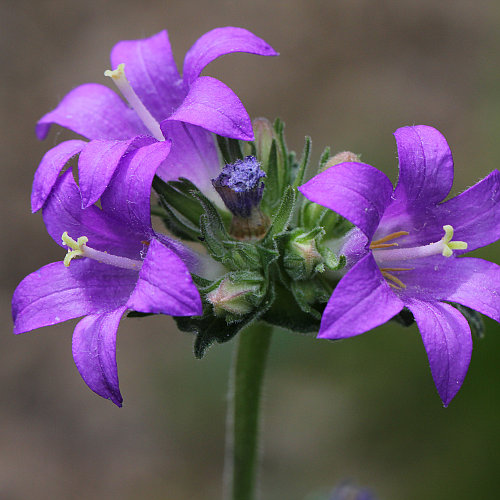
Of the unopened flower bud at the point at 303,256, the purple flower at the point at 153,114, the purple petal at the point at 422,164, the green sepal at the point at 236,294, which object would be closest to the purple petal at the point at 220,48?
the purple flower at the point at 153,114

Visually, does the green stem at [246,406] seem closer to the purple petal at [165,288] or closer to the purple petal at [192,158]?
the purple petal at [192,158]

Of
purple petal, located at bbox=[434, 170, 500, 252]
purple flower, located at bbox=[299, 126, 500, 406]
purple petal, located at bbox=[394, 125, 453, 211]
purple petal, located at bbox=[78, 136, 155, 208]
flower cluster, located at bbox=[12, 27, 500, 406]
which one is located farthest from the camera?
purple petal, located at bbox=[434, 170, 500, 252]

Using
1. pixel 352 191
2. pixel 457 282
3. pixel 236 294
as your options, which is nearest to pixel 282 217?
pixel 236 294

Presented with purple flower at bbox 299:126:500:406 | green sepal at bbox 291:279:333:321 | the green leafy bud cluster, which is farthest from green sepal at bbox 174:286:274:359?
purple flower at bbox 299:126:500:406

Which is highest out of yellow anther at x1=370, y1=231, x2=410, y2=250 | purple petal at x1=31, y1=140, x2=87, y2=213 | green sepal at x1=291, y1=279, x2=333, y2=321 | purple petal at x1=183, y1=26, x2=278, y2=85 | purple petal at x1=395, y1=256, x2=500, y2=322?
purple petal at x1=183, y1=26, x2=278, y2=85

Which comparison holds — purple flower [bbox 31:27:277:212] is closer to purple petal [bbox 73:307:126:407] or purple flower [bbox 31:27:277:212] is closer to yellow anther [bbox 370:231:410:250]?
purple petal [bbox 73:307:126:407]

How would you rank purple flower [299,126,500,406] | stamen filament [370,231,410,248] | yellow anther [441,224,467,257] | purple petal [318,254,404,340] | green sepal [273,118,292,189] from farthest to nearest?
green sepal [273,118,292,189], stamen filament [370,231,410,248], yellow anther [441,224,467,257], purple flower [299,126,500,406], purple petal [318,254,404,340]

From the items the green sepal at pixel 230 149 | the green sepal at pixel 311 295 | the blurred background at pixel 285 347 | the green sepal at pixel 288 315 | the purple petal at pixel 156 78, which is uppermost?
the purple petal at pixel 156 78
